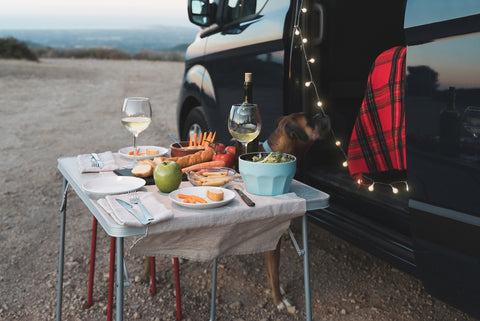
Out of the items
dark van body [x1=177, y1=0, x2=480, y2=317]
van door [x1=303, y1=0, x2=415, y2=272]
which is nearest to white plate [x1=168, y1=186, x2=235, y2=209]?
dark van body [x1=177, y1=0, x2=480, y2=317]

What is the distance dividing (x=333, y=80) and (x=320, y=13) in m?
0.40

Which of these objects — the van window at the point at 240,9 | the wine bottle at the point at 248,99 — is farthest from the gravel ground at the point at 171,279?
the van window at the point at 240,9

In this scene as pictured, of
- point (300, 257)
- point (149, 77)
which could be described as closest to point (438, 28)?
point (300, 257)

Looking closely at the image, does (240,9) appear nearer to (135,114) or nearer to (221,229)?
(135,114)

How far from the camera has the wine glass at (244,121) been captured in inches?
65.6

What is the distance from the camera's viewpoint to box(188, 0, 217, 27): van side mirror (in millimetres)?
3416

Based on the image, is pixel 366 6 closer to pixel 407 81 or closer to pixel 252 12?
pixel 252 12

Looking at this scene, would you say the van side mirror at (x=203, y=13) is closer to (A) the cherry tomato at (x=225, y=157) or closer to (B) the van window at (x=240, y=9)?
(B) the van window at (x=240, y=9)

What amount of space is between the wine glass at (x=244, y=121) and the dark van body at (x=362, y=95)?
56 centimetres

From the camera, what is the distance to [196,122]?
391 cm

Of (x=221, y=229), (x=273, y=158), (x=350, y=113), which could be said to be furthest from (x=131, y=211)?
(x=350, y=113)

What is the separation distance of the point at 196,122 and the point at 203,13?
92 cm

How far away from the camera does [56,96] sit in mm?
10758

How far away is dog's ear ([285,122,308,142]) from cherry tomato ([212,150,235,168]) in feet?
0.83
